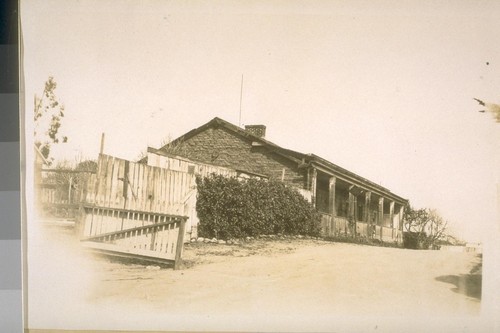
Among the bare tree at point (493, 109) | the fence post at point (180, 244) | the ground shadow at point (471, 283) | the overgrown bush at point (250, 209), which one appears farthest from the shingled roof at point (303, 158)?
the bare tree at point (493, 109)

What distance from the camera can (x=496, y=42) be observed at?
169 inches

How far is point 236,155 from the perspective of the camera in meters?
4.66

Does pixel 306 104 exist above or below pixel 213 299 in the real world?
above

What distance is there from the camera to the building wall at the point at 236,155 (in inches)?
176

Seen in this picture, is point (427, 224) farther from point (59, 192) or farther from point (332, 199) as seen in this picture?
point (59, 192)

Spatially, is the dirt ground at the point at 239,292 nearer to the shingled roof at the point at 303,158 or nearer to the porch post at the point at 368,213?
the porch post at the point at 368,213

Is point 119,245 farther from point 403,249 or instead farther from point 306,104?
point 403,249

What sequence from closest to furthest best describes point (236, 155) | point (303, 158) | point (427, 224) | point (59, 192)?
point (59, 192) < point (427, 224) < point (303, 158) < point (236, 155)

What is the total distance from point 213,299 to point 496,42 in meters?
3.07

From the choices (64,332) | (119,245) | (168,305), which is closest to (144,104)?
(119,245)

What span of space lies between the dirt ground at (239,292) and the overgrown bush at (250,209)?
0.28 metres

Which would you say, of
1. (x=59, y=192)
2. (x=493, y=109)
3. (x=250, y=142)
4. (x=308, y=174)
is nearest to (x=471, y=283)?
(x=493, y=109)

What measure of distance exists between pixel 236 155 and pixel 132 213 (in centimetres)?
102

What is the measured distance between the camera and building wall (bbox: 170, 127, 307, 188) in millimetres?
4461
